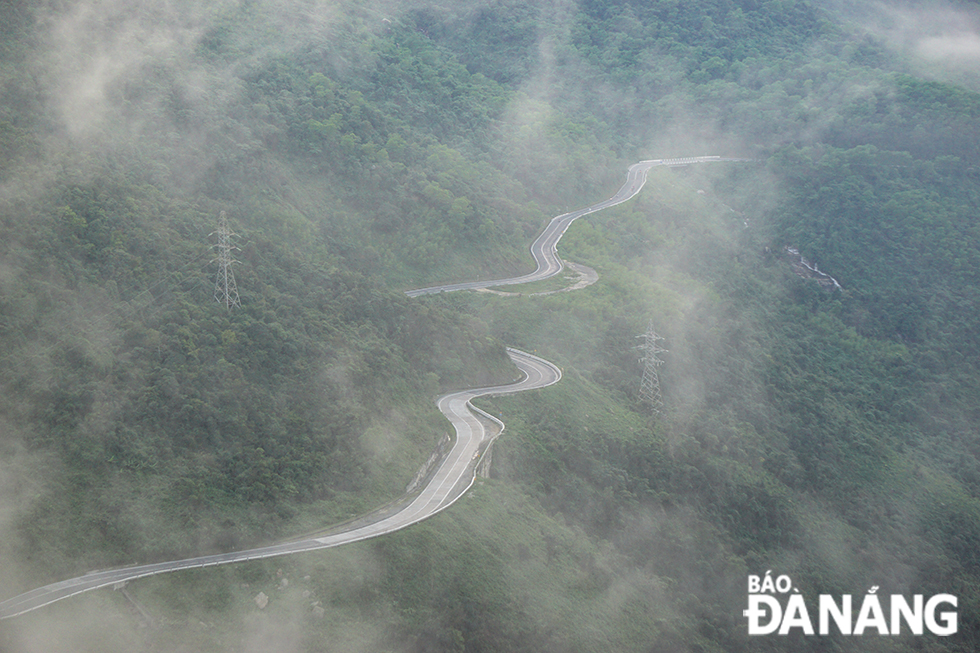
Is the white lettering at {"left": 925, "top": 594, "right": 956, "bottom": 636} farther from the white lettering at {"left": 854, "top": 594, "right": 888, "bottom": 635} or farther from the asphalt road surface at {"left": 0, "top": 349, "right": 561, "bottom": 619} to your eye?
the asphalt road surface at {"left": 0, "top": 349, "right": 561, "bottom": 619}

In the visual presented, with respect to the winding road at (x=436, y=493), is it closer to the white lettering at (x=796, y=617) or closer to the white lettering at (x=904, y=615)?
the white lettering at (x=796, y=617)

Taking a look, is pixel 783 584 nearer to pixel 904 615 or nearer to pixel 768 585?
pixel 768 585

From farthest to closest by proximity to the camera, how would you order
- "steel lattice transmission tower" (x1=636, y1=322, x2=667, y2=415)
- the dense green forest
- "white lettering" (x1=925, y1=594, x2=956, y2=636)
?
1. "steel lattice transmission tower" (x1=636, y1=322, x2=667, y2=415)
2. "white lettering" (x1=925, y1=594, x2=956, y2=636)
3. the dense green forest

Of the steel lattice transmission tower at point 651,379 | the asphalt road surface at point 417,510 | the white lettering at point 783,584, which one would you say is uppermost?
the steel lattice transmission tower at point 651,379

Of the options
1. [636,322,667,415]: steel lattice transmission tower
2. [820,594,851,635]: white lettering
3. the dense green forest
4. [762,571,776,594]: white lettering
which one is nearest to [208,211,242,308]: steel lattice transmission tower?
the dense green forest

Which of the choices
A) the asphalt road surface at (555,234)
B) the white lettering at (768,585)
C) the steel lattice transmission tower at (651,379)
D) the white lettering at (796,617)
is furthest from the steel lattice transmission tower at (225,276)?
the white lettering at (796,617)

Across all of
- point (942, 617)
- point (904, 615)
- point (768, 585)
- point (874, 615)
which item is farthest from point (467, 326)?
point (942, 617)

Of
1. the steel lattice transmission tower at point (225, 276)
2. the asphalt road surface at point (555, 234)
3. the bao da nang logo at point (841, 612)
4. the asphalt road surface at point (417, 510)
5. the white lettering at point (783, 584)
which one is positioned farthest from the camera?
the asphalt road surface at point (555, 234)
